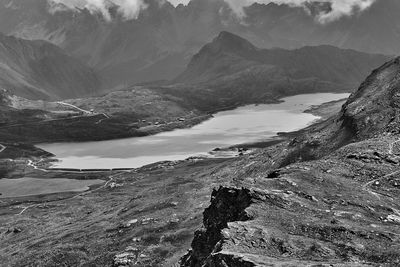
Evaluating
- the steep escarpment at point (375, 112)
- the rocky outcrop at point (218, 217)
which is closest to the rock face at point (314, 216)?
the rocky outcrop at point (218, 217)

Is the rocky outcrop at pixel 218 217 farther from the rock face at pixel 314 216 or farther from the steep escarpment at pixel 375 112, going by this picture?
the steep escarpment at pixel 375 112

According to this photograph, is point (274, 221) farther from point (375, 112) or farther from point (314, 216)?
point (375, 112)

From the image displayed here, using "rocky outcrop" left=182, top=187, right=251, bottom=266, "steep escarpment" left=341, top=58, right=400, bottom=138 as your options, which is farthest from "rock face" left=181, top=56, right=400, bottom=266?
"steep escarpment" left=341, top=58, right=400, bottom=138

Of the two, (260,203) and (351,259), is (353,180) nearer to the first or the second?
(260,203)

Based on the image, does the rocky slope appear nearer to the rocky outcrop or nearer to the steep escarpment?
the rocky outcrop

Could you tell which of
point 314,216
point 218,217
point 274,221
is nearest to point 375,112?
point 314,216

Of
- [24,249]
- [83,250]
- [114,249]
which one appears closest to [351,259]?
[114,249]

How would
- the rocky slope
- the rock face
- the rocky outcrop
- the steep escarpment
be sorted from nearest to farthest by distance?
the rock face < the rocky slope < the rocky outcrop < the steep escarpment

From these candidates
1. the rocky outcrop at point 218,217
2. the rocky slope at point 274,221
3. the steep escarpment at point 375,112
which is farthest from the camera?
the steep escarpment at point 375,112
